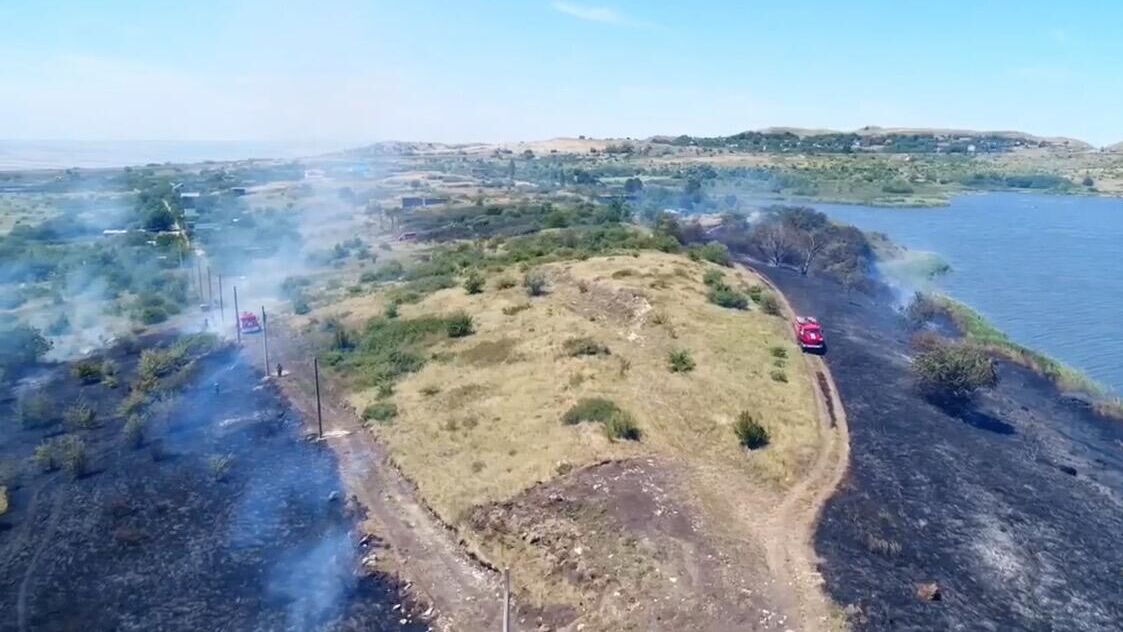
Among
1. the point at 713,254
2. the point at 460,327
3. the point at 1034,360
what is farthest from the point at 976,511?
the point at 713,254

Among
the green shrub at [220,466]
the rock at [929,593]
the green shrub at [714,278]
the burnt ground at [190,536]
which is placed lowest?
the burnt ground at [190,536]

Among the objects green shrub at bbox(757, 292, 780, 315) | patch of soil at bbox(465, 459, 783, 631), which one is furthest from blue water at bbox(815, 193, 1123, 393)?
patch of soil at bbox(465, 459, 783, 631)

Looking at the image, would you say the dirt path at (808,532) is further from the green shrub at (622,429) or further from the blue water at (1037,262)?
the blue water at (1037,262)

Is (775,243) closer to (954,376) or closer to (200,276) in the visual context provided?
(954,376)

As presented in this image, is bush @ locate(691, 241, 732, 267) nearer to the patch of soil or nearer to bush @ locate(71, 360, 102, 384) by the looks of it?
the patch of soil

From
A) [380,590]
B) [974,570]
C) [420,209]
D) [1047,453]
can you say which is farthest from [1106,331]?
[420,209]

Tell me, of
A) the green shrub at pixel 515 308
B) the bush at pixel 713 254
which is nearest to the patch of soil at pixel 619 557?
the green shrub at pixel 515 308

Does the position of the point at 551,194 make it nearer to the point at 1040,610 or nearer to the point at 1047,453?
the point at 1047,453
